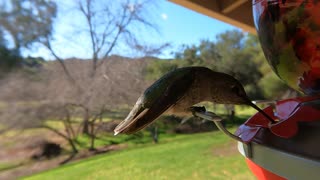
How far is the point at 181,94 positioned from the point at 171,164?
4565 mm

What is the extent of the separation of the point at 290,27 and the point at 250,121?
0.44 ft

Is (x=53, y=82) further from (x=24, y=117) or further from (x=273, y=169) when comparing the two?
(x=273, y=169)

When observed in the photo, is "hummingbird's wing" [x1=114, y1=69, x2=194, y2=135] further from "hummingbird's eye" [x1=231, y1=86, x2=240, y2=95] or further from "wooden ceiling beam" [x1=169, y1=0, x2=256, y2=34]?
"wooden ceiling beam" [x1=169, y1=0, x2=256, y2=34]

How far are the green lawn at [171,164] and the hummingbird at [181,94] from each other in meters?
3.38

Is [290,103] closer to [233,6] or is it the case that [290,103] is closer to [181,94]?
[181,94]

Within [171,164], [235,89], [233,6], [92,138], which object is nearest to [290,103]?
[235,89]

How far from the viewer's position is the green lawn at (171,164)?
162 inches

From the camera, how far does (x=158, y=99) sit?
13.0 inches

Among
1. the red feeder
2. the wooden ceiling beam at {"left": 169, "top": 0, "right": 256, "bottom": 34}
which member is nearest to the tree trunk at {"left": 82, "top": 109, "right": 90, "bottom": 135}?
the wooden ceiling beam at {"left": 169, "top": 0, "right": 256, "bottom": 34}

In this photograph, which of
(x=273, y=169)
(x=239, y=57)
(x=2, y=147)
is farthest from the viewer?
(x=239, y=57)

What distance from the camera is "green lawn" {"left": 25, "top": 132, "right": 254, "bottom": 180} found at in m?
4.12

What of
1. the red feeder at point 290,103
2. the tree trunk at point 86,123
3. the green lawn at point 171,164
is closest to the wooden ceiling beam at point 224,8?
the red feeder at point 290,103

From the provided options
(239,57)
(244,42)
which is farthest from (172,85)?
(244,42)

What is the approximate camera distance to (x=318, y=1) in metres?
0.35
